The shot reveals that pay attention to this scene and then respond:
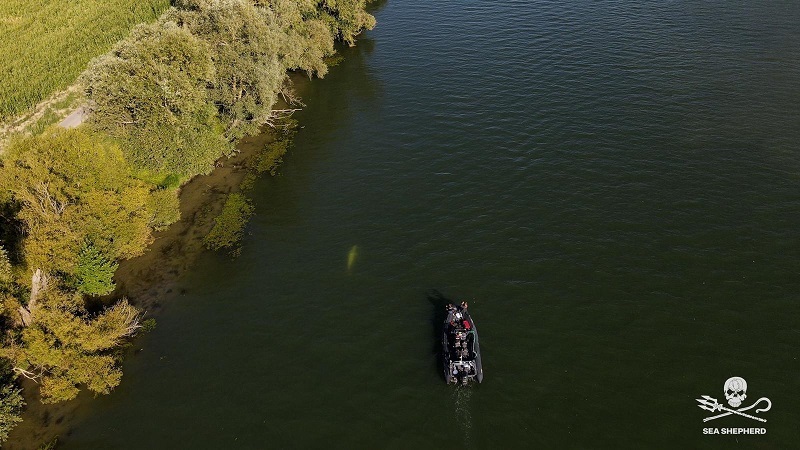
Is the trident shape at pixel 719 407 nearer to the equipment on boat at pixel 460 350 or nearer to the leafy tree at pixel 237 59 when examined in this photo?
the equipment on boat at pixel 460 350

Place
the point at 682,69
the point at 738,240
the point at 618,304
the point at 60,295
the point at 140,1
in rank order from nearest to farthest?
1. the point at 60,295
2. the point at 618,304
3. the point at 738,240
4. the point at 682,69
5. the point at 140,1

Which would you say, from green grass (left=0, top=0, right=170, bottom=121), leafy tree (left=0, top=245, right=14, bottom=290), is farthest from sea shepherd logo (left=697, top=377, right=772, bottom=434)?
green grass (left=0, top=0, right=170, bottom=121)

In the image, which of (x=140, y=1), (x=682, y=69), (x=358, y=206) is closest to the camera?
(x=358, y=206)

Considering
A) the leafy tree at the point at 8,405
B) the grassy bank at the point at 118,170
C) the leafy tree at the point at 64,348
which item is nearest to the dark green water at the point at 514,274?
the leafy tree at the point at 64,348

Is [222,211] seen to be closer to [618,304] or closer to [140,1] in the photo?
[618,304]

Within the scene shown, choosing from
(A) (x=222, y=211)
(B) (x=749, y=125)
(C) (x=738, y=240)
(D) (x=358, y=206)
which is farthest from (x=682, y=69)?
(A) (x=222, y=211)

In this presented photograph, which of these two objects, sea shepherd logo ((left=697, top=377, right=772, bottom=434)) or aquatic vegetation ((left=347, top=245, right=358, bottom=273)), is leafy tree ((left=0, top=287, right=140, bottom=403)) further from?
sea shepherd logo ((left=697, top=377, right=772, bottom=434))

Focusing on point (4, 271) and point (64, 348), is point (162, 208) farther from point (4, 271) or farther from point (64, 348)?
point (64, 348)
